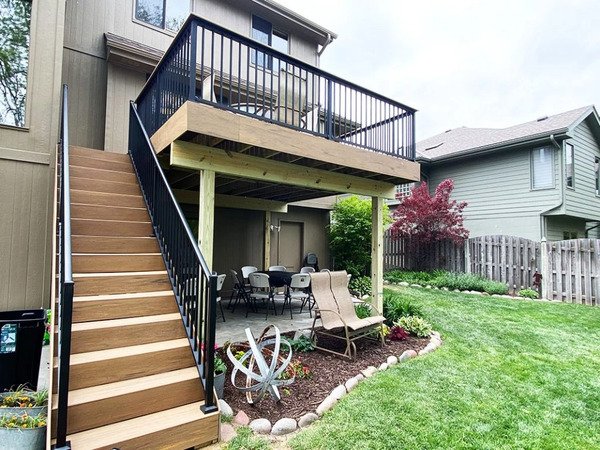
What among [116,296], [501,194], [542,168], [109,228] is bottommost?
[116,296]

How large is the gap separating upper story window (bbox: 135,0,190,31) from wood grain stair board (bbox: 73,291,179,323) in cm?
685

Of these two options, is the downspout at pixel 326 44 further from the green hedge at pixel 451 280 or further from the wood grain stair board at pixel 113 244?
the wood grain stair board at pixel 113 244

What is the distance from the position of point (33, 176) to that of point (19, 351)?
2956 mm

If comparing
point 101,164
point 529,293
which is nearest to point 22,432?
point 101,164

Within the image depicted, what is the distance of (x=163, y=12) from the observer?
25.5 feet

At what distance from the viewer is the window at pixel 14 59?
193 inches

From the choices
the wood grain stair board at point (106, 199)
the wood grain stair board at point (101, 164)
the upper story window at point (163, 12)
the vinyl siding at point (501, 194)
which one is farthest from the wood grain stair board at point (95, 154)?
the vinyl siding at point (501, 194)

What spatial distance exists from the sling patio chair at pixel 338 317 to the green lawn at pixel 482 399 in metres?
0.70

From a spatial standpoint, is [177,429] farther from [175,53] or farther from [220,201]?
[220,201]

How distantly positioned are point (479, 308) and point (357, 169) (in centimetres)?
467

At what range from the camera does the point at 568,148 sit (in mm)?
11375

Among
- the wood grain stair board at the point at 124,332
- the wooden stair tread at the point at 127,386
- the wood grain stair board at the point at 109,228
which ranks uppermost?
the wood grain stair board at the point at 109,228

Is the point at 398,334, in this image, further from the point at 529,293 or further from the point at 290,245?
the point at 529,293

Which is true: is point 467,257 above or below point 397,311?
above
